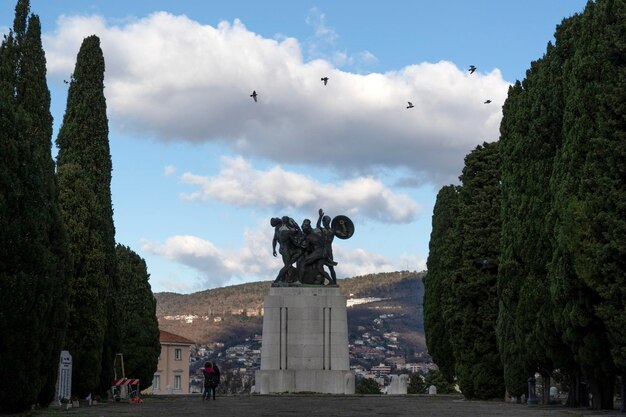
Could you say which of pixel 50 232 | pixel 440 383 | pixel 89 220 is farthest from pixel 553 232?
pixel 440 383

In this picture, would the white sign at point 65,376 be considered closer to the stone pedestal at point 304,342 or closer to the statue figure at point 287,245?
the stone pedestal at point 304,342

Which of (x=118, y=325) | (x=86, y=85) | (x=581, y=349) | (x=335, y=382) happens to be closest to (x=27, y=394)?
(x=581, y=349)

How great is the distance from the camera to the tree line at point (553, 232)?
77.9 feet

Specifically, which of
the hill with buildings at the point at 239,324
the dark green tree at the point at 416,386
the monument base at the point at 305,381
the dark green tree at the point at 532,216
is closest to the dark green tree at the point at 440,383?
the dark green tree at the point at 416,386

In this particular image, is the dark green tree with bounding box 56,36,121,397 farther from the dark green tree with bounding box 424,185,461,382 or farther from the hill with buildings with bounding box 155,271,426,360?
the hill with buildings with bounding box 155,271,426,360

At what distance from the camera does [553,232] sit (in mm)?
27734

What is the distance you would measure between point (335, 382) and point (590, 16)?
2841cm

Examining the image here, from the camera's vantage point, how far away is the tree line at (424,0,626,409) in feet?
77.9

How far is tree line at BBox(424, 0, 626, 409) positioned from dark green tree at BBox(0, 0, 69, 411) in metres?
12.3

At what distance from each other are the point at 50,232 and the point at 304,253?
28609 mm

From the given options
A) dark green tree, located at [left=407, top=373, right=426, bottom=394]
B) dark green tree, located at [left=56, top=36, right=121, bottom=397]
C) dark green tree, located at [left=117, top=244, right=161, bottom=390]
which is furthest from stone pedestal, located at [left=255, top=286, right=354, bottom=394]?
dark green tree, located at [left=407, top=373, right=426, bottom=394]

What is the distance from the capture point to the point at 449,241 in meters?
44.3

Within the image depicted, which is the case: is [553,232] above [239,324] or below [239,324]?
below

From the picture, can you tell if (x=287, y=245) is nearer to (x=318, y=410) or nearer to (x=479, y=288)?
(x=479, y=288)
